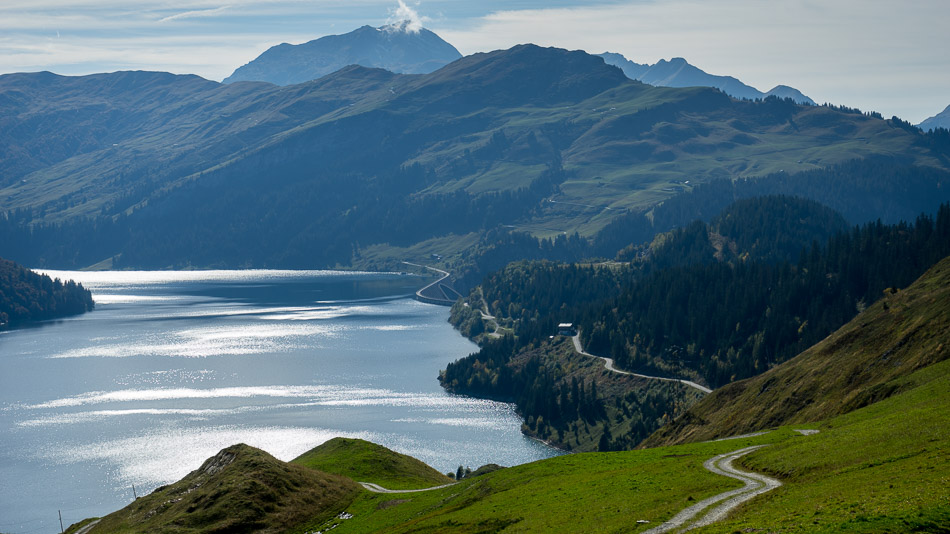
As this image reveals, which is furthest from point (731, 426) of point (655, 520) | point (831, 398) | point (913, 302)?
point (655, 520)

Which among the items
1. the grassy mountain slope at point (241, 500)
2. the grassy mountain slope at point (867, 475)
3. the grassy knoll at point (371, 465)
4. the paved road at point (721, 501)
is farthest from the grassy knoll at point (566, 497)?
the grassy knoll at point (371, 465)

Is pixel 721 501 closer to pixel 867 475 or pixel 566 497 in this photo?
pixel 867 475

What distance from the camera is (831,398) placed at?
104688mm

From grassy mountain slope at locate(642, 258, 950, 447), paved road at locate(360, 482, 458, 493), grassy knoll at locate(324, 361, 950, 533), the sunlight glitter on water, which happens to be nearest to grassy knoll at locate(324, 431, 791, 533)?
grassy knoll at locate(324, 361, 950, 533)

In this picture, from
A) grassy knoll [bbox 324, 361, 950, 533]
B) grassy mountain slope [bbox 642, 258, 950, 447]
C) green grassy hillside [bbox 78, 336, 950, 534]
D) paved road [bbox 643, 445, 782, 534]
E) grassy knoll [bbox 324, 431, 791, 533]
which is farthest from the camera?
grassy mountain slope [bbox 642, 258, 950, 447]

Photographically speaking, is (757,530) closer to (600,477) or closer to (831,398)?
(600,477)

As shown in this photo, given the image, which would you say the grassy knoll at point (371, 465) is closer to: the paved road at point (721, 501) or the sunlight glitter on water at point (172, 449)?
the paved road at point (721, 501)

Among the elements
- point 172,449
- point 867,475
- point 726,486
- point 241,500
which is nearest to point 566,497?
point 726,486

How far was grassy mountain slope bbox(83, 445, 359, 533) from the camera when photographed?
252 ft

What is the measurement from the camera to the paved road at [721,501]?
165ft

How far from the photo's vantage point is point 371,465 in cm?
10462

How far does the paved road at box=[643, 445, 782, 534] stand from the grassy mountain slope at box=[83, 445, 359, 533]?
3577cm

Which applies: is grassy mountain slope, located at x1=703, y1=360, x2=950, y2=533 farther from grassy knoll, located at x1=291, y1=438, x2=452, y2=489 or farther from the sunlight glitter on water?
the sunlight glitter on water

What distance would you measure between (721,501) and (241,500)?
42.2 metres
